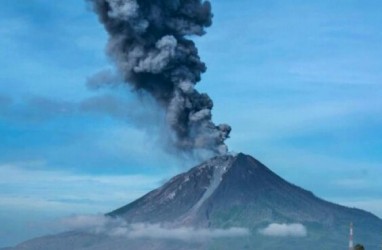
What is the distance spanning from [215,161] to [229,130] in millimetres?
65104

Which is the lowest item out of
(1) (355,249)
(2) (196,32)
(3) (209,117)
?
(1) (355,249)

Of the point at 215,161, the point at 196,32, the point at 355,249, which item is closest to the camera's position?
the point at 355,249

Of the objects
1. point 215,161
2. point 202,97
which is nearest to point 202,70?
point 202,97

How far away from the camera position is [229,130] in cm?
12975

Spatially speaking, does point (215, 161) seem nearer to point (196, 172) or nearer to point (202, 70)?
point (196, 172)

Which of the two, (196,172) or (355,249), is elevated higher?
(196,172)

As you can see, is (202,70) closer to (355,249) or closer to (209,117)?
(209,117)

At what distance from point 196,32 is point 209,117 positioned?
447 inches

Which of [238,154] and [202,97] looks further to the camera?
[238,154]

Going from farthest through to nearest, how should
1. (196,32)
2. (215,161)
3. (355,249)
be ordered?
(215,161) < (196,32) < (355,249)

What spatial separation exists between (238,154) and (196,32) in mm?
79345

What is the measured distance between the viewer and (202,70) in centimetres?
12556

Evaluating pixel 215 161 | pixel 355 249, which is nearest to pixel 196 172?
pixel 215 161

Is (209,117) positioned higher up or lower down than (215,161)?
lower down
